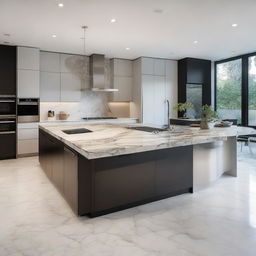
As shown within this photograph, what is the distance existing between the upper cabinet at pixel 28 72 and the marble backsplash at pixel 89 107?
2.15 feet

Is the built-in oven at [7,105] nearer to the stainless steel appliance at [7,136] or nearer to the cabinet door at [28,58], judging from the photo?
the stainless steel appliance at [7,136]

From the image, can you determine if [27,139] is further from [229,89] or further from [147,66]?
[229,89]

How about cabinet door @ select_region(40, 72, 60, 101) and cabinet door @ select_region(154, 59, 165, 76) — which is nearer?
cabinet door @ select_region(40, 72, 60, 101)

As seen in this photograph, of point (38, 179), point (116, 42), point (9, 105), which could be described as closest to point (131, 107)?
point (116, 42)

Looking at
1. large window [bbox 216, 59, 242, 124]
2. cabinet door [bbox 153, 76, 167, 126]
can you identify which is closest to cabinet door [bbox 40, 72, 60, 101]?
cabinet door [bbox 153, 76, 167, 126]

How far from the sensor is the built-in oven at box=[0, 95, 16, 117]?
218 inches

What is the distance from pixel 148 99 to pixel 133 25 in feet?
9.72

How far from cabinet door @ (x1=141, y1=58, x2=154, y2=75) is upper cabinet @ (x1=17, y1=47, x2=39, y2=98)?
288 centimetres

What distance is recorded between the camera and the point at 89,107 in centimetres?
704

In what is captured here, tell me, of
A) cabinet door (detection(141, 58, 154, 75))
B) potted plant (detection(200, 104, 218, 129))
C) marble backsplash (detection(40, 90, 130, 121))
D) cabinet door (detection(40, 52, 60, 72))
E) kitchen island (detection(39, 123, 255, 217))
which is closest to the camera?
kitchen island (detection(39, 123, 255, 217))

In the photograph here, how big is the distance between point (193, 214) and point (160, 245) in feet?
2.52

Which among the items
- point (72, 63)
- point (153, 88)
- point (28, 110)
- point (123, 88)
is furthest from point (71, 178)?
point (153, 88)

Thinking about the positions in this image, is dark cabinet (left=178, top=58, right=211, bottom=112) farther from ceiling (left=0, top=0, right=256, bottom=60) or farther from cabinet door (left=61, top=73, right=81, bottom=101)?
cabinet door (left=61, top=73, right=81, bottom=101)

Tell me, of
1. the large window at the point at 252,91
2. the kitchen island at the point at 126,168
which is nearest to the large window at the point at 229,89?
the large window at the point at 252,91
